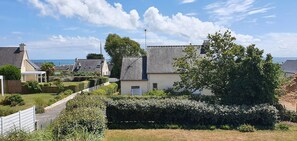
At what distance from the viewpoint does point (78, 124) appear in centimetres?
863

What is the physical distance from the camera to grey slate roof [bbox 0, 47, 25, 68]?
4056 centimetres

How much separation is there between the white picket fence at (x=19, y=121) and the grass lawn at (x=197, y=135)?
3833mm

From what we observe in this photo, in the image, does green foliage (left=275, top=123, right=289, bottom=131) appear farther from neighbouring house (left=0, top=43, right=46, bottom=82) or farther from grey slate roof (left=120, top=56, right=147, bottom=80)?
neighbouring house (left=0, top=43, right=46, bottom=82)

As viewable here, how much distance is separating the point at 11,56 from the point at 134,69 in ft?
65.1

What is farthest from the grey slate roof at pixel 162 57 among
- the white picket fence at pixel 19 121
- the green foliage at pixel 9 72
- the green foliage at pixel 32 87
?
the white picket fence at pixel 19 121

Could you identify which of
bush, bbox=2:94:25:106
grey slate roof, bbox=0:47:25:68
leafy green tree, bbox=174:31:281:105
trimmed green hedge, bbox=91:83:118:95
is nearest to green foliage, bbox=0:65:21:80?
grey slate roof, bbox=0:47:25:68

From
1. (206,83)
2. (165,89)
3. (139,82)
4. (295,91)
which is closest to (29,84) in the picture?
(139,82)

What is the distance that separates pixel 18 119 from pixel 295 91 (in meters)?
26.8

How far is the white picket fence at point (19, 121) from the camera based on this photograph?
11.4 metres

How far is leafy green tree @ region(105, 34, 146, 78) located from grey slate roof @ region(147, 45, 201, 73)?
86.2 ft

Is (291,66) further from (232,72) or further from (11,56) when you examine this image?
(11,56)

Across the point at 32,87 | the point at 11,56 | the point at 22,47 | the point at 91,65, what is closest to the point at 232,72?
the point at 32,87

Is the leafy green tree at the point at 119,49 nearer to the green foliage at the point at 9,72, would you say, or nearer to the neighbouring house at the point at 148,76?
the green foliage at the point at 9,72

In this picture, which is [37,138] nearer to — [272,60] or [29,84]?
[272,60]
